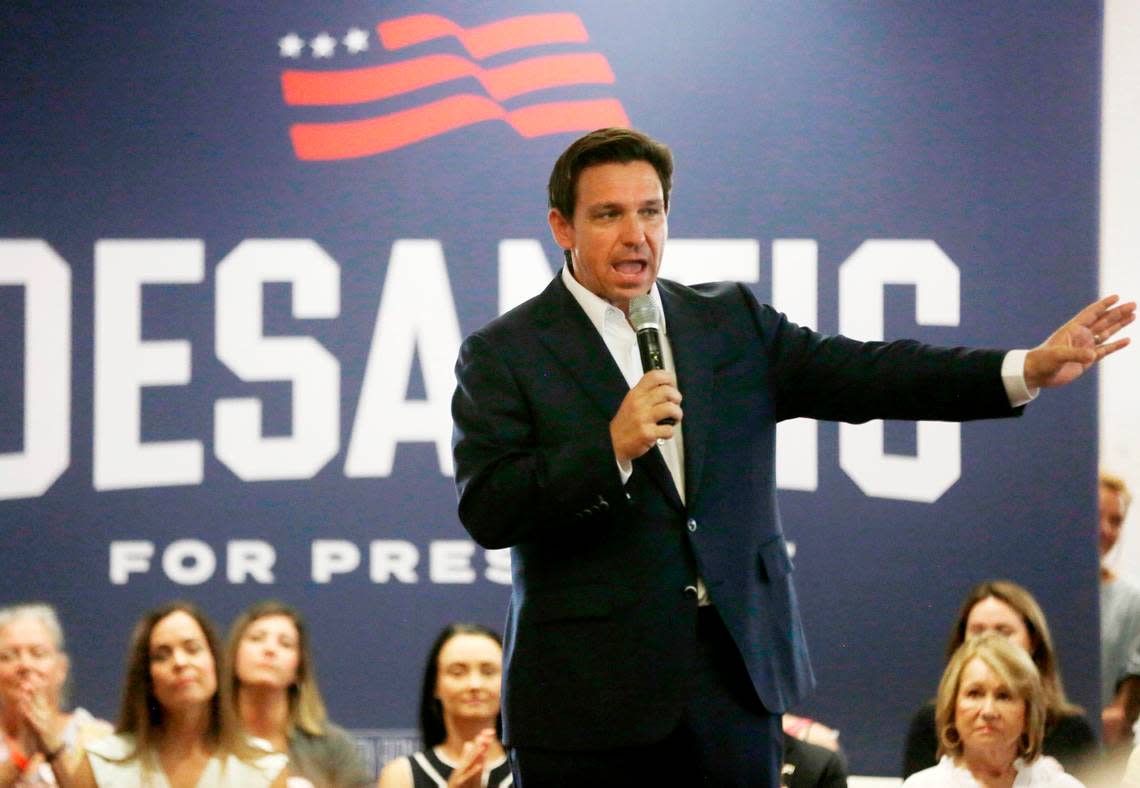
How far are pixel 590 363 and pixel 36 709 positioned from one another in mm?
2825

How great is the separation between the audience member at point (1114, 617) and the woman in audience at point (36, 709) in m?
2.97

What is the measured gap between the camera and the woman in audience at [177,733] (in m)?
4.05

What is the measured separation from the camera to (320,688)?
14.5 ft

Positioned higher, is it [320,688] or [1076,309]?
[1076,309]

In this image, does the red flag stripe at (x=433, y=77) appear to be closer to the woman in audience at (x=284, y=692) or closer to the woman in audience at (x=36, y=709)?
the woman in audience at (x=284, y=692)

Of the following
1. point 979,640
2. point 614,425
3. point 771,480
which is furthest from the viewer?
point 979,640

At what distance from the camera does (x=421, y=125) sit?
14.7 feet

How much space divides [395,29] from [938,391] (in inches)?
105

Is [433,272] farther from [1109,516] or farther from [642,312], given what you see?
[642,312]

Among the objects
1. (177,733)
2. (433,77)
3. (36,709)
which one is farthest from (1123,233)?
(36,709)

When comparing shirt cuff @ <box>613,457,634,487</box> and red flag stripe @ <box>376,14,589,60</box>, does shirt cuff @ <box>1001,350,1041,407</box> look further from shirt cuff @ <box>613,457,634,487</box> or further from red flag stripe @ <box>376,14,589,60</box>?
red flag stripe @ <box>376,14,589,60</box>

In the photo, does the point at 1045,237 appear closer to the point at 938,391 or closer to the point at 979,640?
the point at 979,640

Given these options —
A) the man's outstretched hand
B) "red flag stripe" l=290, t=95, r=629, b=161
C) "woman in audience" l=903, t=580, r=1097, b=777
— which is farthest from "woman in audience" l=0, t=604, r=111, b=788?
the man's outstretched hand

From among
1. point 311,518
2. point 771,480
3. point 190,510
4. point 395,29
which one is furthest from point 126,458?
point 771,480
